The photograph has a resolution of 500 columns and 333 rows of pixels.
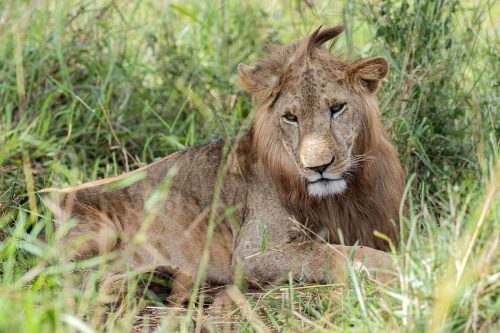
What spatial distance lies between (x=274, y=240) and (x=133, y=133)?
65.6 inches

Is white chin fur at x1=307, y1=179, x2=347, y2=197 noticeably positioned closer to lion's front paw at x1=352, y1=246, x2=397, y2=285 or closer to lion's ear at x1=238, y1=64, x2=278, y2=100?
lion's front paw at x1=352, y1=246, x2=397, y2=285

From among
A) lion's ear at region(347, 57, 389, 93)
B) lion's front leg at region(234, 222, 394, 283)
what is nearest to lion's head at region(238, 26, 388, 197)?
lion's ear at region(347, 57, 389, 93)

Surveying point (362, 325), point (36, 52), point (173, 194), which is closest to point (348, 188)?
point (173, 194)

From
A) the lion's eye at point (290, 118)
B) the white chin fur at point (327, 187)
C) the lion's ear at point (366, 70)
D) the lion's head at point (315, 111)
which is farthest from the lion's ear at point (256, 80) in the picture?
the white chin fur at point (327, 187)

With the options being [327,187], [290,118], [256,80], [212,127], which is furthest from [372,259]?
[212,127]

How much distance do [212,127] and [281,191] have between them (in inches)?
43.8

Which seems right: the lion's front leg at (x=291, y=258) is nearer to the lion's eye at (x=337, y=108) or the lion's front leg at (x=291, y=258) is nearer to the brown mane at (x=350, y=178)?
the brown mane at (x=350, y=178)

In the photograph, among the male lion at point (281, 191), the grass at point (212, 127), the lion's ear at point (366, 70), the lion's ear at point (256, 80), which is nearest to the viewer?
the grass at point (212, 127)

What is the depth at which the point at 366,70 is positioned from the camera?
3898mm

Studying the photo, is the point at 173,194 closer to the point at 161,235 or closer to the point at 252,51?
the point at 161,235

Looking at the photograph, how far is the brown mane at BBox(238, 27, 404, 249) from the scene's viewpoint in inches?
154

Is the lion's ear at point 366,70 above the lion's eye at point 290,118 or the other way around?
above

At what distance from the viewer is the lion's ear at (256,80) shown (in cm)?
405

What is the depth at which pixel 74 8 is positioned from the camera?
583 centimetres
